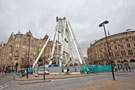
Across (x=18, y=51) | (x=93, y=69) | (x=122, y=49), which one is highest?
(x=18, y=51)

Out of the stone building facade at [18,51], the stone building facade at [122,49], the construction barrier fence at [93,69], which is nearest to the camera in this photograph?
the construction barrier fence at [93,69]

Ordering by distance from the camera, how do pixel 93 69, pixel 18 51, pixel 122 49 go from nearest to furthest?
1. pixel 93 69
2. pixel 18 51
3. pixel 122 49

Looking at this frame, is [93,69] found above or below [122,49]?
below

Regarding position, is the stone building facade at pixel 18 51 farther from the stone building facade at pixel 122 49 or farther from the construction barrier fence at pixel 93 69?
the stone building facade at pixel 122 49

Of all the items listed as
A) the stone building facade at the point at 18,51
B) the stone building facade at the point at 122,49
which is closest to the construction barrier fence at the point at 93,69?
the stone building facade at the point at 122,49

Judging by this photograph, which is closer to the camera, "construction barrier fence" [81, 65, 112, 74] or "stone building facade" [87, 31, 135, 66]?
"construction barrier fence" [81, 65, 112, 74]

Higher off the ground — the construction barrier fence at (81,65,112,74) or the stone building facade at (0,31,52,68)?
the stone building facade at (0,31,52,68)

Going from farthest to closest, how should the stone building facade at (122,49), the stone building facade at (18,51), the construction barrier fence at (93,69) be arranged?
1. the stone building facade at (122,49)
2. the stone building facade at (18,51)
3. the construction barrier fence at (93,69)

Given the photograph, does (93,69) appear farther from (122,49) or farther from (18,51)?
(18,51)

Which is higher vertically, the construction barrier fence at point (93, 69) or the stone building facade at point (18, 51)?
the stone building facade at point (18, 51)

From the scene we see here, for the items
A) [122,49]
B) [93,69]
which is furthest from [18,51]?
[122,49]

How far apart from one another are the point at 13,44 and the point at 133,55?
60375 mm

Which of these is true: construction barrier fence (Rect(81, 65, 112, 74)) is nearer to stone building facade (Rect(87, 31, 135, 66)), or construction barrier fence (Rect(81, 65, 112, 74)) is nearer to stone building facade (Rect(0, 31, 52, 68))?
stone building facade (Rect(87, 31, 135, 66))

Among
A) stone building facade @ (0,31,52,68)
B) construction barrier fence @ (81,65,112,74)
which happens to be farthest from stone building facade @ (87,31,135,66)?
stone building facade @ (0,31,52,68)
